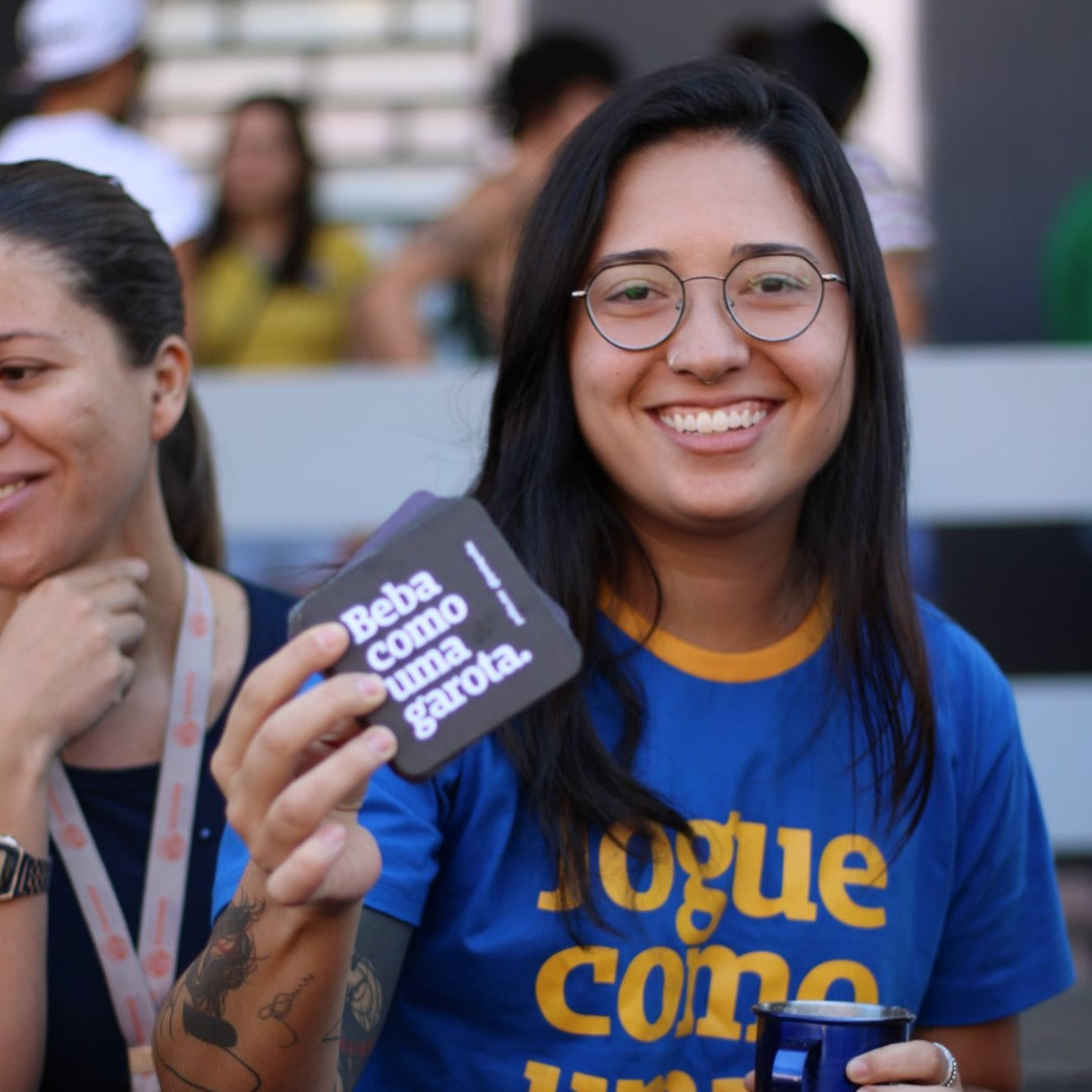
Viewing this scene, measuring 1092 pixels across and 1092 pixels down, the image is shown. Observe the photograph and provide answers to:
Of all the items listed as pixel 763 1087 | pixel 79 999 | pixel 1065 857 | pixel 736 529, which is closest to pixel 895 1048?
pixel 763 1087

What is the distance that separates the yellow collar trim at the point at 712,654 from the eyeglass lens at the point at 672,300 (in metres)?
0.31

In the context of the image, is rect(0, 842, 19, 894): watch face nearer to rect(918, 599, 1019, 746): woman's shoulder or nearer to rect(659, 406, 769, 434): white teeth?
rect(659, 406, 769, 434): white teeth

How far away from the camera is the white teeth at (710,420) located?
1913 millimetres

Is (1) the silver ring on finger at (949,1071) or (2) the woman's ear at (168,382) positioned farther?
(2) the woman's ear at (168,382)

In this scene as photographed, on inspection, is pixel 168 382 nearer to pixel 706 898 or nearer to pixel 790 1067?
pixel 706 898

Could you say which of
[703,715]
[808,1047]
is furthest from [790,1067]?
[703,715]

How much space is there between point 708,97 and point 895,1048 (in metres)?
1.06

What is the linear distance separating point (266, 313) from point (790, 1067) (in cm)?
348

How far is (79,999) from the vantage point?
6.95 feet

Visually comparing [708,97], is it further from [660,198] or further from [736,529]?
[736,529]

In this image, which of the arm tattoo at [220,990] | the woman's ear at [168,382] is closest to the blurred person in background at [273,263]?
the woman's ear at [168,382]

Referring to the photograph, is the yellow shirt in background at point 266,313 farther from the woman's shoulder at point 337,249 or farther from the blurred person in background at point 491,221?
the blurred person in background at point 491,221

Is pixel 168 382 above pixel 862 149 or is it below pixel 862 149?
below

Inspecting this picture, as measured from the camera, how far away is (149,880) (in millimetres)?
2150
